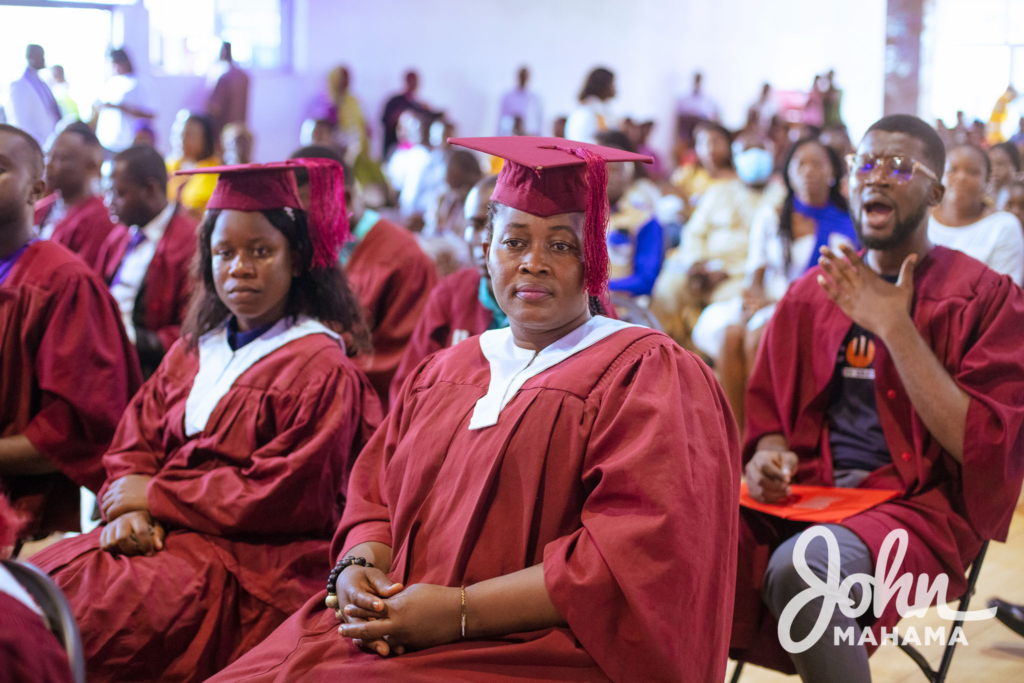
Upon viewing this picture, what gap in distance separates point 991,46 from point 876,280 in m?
13.9

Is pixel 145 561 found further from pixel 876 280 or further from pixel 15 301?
pixel 876 280

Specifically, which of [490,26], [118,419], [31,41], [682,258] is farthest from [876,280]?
[490,26]

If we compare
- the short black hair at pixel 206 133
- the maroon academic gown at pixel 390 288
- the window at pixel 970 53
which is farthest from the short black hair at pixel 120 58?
the window at pixel 970 53

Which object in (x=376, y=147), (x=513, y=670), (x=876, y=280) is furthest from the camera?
(x=376, y=147)

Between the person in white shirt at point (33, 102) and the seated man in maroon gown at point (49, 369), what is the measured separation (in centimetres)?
658

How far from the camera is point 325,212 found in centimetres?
279

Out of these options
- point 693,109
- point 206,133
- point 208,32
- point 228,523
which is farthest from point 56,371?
point 693,109

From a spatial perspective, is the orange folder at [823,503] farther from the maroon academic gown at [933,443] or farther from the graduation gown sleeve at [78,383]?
the graduation gown sleeve at [78,383]

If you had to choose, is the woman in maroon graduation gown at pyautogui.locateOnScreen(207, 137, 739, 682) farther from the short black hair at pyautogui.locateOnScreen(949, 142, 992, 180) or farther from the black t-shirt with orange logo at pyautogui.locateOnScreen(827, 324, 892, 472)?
the short black hair at pyautogui.locateOnScreen(949, 142, 992, 180)

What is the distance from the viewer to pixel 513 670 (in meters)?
1.72

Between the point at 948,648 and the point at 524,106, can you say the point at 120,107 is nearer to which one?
the point at 524,106

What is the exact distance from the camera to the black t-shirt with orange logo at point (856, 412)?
271cm

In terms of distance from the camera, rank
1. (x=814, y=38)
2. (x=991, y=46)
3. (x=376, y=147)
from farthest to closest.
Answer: (x=814, y=38), (x=991, y=46), (x=376, y=147)

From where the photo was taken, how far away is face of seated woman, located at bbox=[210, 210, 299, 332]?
263 centimetres
